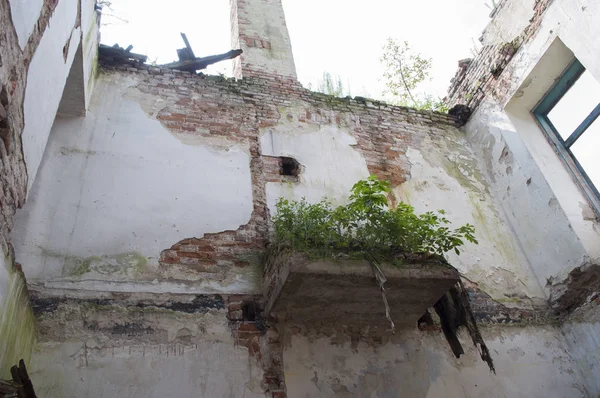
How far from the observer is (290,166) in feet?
16.9

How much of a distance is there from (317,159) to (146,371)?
2.78m

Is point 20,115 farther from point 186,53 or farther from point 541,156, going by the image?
point 541,156

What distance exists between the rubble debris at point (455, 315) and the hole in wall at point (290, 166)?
191cm

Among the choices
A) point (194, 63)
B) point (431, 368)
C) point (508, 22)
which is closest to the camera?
point (431, 368)

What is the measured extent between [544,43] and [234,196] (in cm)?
379

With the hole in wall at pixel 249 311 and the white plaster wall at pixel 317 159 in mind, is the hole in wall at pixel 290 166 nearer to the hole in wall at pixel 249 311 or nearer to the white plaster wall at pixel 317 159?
the white plaster wall at pixel 317 159

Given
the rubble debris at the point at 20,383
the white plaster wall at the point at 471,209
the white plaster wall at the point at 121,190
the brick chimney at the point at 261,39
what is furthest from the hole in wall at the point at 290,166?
the rubble debris at the point at 20,383

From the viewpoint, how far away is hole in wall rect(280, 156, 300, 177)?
16.7 feet

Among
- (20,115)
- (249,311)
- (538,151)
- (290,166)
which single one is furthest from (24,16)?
(538,151)

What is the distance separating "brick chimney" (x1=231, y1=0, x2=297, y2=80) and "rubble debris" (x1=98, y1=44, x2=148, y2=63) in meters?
1.29

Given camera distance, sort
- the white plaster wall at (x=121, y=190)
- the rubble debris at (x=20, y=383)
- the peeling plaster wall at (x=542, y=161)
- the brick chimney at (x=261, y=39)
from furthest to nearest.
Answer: the brick chimney at (x=261, y=39)
the peeling plaster wall at (x=542, y=161)
the white plaster wall at (x=121, y=190)
the rubble debris at (x=20, y=383)

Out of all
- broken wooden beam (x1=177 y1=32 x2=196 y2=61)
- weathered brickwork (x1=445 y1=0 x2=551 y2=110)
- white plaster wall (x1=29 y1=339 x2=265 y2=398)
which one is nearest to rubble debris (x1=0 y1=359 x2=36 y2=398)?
white plaster wall (x1=29 y1=339 x2=265 y2=398)

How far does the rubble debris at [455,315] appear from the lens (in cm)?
419

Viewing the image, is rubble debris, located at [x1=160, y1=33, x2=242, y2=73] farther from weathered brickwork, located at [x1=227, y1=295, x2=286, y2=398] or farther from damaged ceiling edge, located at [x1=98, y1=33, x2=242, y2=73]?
weathered brickwork, located at [x1=227, y1=295, x2=286, y2=398]
